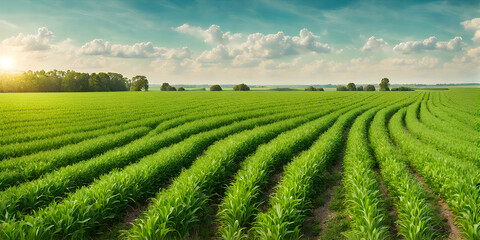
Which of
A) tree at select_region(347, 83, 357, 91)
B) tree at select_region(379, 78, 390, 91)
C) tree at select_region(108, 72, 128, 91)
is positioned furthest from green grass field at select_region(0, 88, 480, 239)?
tree at select_region(379, 78, 390, 91)

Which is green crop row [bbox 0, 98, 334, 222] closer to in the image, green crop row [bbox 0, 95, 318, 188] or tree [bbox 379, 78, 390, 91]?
green crop row [bbox 0, 95, 318, 188]

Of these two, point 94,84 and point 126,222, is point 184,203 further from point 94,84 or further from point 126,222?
point 94,84

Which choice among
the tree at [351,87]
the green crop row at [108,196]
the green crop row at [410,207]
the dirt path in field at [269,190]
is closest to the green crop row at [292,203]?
the dirt path in field at [269,190]

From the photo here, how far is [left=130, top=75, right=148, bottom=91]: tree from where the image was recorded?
132500 millimetres

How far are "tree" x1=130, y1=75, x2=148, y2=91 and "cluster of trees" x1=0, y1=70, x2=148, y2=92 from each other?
801 centimetres

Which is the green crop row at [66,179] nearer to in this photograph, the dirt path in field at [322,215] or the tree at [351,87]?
the dirt path in field at [322,215]

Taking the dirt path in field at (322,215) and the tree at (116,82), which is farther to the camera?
the tree at (116,82)

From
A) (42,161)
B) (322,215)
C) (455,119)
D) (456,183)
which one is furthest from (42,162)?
(455,119)

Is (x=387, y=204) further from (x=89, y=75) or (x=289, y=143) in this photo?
(x=89, y=75)

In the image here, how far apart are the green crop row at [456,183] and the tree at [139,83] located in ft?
447

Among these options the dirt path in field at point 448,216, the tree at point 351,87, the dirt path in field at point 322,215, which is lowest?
the dirt path in field at point 322,215

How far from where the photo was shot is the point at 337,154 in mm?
13477

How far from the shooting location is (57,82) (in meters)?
108

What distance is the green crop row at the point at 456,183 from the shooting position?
235 inches
